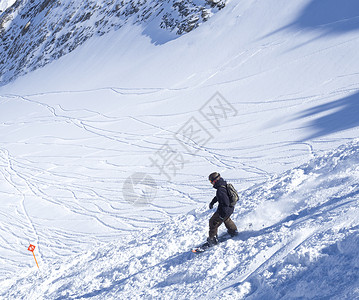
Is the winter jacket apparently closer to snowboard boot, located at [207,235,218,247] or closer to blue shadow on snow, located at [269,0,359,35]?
snowboard boot, located at [207,235,218,247]

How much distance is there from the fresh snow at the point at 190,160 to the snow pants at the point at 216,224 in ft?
0.88

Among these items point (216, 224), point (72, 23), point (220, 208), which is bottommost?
point (216, 224)

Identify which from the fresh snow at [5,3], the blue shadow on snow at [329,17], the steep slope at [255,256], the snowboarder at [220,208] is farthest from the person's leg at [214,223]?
the fresh snow at [5,3]

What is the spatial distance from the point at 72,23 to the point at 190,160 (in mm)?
29992

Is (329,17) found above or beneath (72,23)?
beneath

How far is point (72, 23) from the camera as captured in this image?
41.1m

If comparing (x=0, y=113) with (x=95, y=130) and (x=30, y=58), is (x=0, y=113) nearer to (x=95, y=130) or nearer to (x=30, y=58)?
(x=30, y=58)

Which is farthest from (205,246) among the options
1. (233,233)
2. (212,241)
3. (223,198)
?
(223,198)

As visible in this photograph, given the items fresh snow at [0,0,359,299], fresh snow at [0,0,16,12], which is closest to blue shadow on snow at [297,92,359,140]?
fresh snow at [0,0,359,299]

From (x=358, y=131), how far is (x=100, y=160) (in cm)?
1033

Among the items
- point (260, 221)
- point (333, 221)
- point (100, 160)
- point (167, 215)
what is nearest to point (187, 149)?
point (100, 160)

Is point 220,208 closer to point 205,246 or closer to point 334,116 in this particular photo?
point 205,246

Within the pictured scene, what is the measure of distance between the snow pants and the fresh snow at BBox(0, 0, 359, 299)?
27 centimetres

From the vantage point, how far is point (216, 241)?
6938 millimetres
